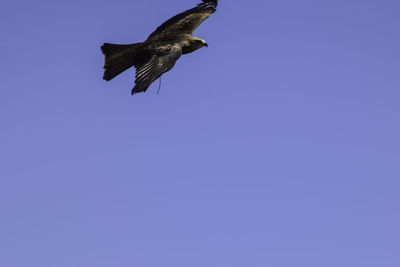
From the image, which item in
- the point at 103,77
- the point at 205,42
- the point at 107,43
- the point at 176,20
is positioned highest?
the point at 176,20

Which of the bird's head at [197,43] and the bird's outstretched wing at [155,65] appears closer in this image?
the bird's outstretched wing at [155,65]

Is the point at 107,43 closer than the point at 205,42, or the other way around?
the point at 107,43

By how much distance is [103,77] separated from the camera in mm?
15828

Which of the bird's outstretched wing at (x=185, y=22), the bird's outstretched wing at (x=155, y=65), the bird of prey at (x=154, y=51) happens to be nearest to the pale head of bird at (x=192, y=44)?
the bird of prey at (x=154, y=51)

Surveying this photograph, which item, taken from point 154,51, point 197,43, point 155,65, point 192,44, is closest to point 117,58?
point 154,51

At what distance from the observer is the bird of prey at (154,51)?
49.0 ft

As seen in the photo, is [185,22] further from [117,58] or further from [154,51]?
[117,58]

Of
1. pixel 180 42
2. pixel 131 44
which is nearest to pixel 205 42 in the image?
pixel 180 42

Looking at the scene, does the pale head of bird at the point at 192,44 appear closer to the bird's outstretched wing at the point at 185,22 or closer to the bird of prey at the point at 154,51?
the bird of prey at the point at 154,51

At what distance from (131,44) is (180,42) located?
4.67ft

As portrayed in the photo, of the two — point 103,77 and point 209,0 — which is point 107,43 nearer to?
point 103,77

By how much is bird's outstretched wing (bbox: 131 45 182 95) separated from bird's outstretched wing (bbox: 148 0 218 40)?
156cm

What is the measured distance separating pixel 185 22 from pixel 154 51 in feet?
11.2

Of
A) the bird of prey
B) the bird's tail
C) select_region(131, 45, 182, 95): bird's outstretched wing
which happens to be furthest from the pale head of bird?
the bird's tail
